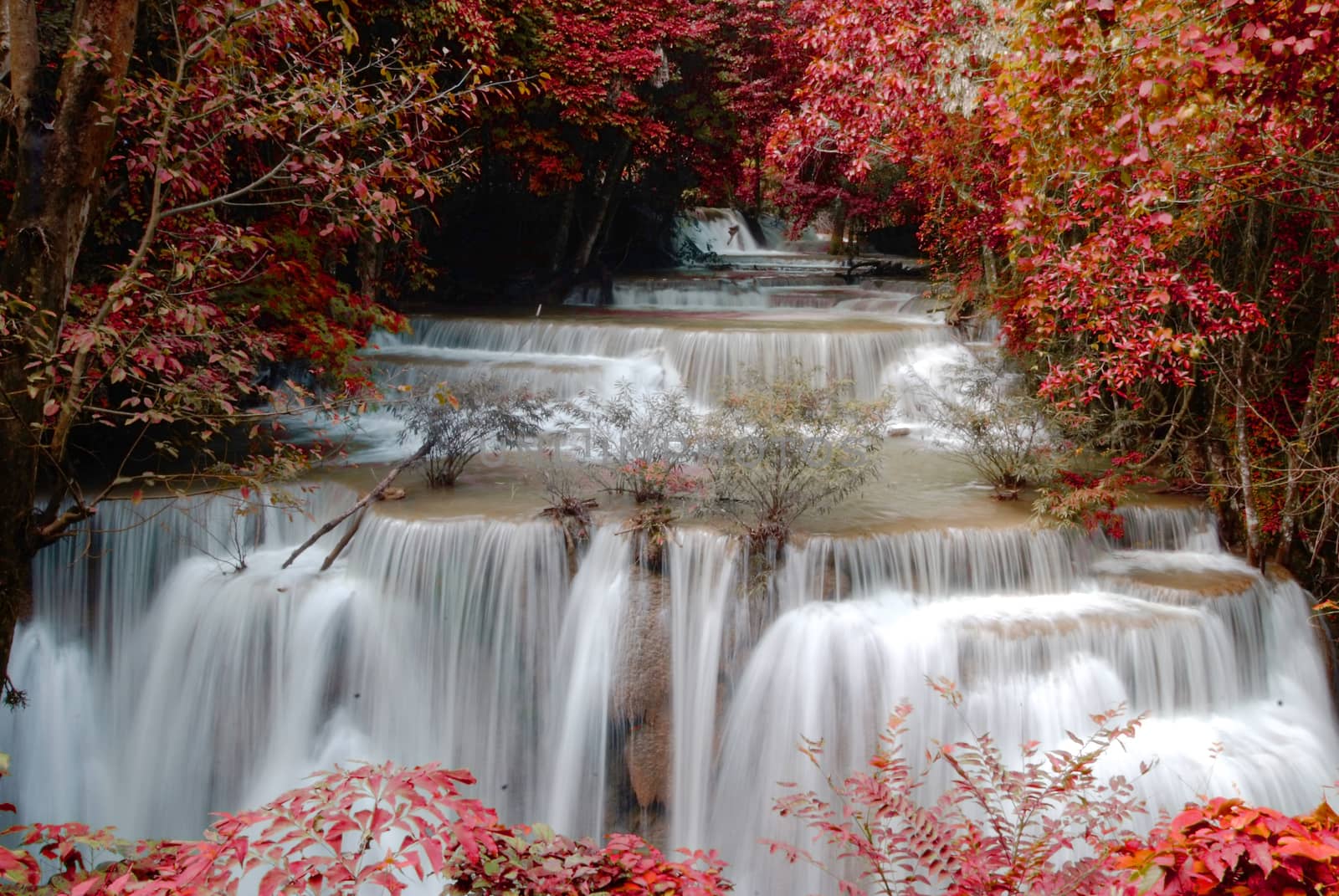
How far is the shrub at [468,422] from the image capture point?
836cm

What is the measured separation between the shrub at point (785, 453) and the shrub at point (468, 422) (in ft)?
6.19

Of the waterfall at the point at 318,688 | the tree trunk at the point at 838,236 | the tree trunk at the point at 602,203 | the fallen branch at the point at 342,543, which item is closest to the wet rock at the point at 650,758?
the waterfall at the point at 318,688

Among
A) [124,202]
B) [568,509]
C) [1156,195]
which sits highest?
[124,202]

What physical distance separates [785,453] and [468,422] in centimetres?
318

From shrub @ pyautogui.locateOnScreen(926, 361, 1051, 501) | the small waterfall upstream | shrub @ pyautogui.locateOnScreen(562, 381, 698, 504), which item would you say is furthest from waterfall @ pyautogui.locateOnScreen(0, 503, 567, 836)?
shrub @ pyautogui.locateOnScreen(926, 361, 1051, 501)

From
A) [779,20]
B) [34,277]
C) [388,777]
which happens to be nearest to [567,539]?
[34,277]

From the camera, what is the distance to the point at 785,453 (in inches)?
283

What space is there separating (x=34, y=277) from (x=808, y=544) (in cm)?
539

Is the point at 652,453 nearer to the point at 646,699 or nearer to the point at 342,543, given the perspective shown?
the point at 646,699

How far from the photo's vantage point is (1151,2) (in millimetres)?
4309

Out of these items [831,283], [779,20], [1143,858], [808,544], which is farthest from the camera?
[831,283]

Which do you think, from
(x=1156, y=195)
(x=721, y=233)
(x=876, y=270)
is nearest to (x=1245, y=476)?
(x=1156, y=195)

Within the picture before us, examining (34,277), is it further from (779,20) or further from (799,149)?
(779,20)

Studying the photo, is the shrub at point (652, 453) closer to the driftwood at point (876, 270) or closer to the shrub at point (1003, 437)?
the shrub at point (1003, 437)
